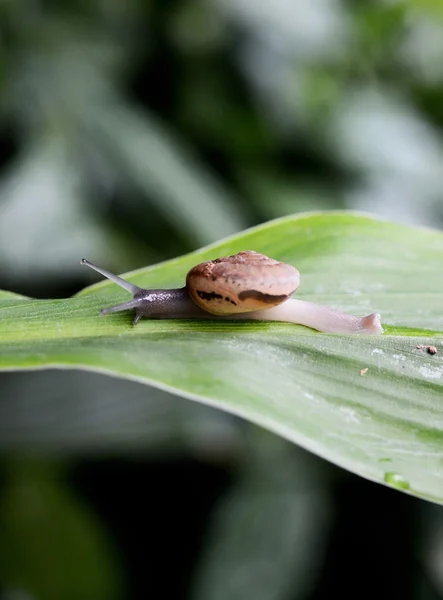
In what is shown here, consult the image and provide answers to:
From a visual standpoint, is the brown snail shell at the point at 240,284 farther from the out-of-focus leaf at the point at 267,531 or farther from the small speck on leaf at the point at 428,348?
the out-of-focus leaf at the point at 267,531

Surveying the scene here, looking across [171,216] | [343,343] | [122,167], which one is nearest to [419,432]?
[343,343]

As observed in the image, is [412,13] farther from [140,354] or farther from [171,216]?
[140,354]

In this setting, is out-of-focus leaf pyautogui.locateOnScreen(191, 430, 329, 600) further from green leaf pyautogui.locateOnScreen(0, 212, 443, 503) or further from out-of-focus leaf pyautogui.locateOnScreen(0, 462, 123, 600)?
green leaf pyautogui.locateOnScreen(0, 212, 443, 503)

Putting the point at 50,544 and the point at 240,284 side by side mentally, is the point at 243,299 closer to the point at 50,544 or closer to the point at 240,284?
the point at 240,284

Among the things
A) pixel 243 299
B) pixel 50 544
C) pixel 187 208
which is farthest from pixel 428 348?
pixel 187 208

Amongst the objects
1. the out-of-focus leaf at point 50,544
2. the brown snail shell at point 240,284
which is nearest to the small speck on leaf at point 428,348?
the brown snail shell at point 240,284

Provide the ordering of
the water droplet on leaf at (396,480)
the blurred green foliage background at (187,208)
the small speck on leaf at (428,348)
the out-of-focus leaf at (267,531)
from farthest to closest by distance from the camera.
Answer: the blurred green foliage background at (187,208), the out-of-focus leaf at (267,531), the small speck on leaf at (428,348), the water droplet on leaf at (396,480)
